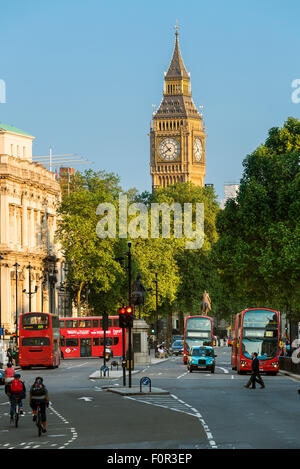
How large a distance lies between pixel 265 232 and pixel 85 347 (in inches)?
1550

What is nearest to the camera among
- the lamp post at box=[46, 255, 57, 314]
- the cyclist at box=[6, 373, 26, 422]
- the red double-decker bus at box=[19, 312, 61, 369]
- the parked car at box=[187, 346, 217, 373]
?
the cyclist at box=[6, 373, 26, 422]

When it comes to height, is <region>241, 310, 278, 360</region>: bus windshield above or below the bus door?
above

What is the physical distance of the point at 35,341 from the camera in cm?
7425

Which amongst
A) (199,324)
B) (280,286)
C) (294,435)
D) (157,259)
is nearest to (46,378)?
(280,286)

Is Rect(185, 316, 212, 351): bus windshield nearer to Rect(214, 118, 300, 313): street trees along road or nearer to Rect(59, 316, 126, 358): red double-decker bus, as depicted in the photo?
Rect(59, 316, 126, 358): red double-decker bus

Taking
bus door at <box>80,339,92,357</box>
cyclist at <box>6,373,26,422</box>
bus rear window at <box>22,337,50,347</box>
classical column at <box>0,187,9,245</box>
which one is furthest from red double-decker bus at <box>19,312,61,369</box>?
cyclist at <box>6,373,26,422</box>

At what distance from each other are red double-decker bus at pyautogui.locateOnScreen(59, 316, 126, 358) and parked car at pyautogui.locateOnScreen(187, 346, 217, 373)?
28.5 metres

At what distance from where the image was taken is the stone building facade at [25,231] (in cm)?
11050

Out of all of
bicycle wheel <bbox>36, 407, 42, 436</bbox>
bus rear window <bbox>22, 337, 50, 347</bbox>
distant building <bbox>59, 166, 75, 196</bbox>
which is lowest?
bicycle wheel <bbox>36, 407, 42, 436</bbox>

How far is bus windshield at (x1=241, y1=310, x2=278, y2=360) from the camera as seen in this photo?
2493 inches

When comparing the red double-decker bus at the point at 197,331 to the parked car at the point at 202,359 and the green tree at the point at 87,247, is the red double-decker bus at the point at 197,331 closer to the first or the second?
the parked car at the point at 202,359

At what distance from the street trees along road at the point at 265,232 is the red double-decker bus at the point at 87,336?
2898 cm
